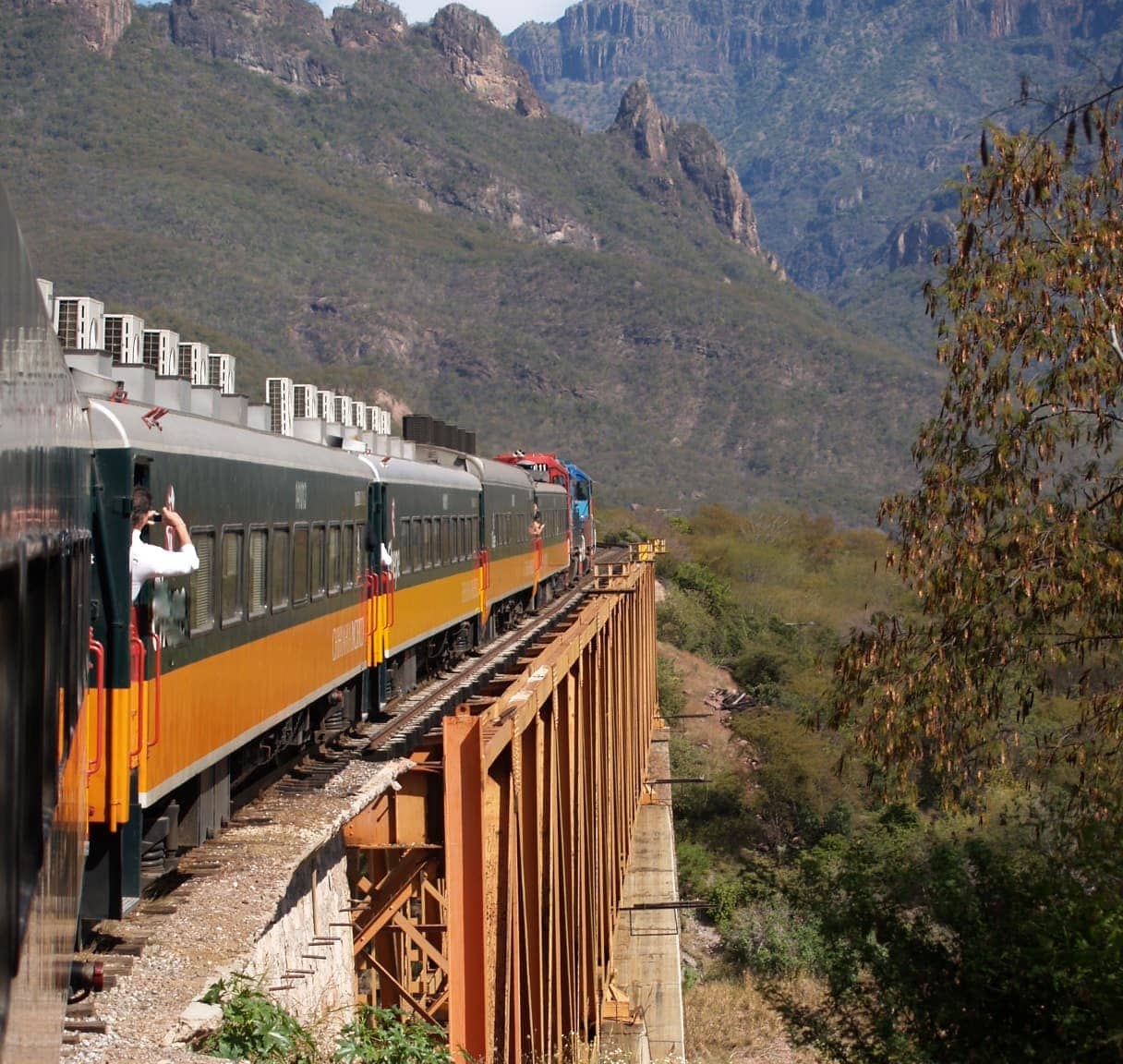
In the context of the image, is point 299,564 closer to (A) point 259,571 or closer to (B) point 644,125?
(A) point 259,571

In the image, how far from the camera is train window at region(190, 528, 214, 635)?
7738 mm

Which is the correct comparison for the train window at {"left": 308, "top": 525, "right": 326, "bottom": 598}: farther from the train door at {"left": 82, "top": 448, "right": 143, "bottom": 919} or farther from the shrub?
the shrub

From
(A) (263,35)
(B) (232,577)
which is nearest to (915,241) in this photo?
(A) (263,35)

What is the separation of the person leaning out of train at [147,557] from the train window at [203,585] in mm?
945

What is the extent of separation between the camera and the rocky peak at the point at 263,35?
132 m

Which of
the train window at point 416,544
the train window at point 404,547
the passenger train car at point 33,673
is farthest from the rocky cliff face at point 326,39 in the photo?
the passenger train car at point 33,673

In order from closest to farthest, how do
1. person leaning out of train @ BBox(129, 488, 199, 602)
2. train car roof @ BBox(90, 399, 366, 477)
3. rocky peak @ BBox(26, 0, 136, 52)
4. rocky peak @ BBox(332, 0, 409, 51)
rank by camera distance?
train car roof @ BBox(90, 399, 366, 477)
person leaning out of train @ BBox(129, 488, 199, 602)
rocky peak @ BBox(26, 0, 136, 52)
rocky peak @ BBox(332, 0, 409, 51)

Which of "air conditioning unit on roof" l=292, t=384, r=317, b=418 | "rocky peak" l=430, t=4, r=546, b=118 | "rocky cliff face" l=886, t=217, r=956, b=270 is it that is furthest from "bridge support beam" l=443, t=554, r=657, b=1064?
"rocky cliff face" l=886, t=217, r=956, b=270

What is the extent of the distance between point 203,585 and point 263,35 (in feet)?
463

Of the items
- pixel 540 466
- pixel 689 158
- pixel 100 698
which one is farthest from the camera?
pixel 689 158

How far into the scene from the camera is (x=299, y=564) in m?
10.6

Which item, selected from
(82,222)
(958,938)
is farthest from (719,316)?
(958,938)

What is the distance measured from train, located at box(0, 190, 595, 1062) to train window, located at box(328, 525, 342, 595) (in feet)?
0.12

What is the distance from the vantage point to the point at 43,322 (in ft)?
10.6
